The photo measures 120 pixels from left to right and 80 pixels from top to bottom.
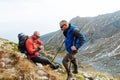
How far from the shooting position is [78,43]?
45.8 ft

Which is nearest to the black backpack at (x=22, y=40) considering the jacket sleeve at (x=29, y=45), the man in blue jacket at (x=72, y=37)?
the jacket sleeve at (x=29, y=45)

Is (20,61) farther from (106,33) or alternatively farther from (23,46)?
(106,33)

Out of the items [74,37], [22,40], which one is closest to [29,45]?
[22,40]

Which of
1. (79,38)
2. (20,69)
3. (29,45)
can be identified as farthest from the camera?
(29,45)

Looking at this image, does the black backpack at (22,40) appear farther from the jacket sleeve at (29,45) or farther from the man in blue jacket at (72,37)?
the man in blue jacket at (72,37)

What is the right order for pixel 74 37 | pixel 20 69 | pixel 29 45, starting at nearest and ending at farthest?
pixel 20 69
pixel 74 37
pixel 29 45

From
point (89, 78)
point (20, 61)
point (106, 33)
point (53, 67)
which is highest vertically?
point (20, 61)

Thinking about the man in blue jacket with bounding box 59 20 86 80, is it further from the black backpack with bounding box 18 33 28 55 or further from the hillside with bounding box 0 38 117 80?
the black backpack with bounding box 18 33 28 55

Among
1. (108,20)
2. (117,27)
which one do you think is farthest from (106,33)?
(108,20)

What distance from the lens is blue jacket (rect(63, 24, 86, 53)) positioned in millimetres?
13930

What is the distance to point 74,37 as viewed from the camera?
558 inches

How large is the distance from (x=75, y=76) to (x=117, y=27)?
14766 cm

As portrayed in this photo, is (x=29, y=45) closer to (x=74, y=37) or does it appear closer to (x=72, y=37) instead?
(x=72, y=37)

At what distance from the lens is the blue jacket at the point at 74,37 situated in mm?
13930
